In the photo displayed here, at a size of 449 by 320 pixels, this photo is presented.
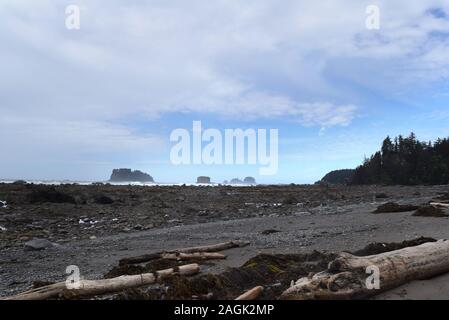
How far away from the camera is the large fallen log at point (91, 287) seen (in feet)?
21.1

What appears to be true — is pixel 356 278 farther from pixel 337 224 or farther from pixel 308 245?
pixel 337 224

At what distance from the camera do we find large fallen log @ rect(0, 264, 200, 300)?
21.1ft

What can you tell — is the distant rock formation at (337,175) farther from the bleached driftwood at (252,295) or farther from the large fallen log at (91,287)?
the bleached driftwood at (252,295)

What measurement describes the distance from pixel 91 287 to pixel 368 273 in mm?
4297

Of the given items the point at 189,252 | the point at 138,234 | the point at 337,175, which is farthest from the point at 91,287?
the point at 337,175

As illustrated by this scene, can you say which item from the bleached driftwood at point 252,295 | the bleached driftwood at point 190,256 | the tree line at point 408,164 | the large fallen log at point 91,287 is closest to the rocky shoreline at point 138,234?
the bleached driftwood at point 190,256

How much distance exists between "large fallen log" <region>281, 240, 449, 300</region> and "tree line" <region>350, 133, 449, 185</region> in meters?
76.0

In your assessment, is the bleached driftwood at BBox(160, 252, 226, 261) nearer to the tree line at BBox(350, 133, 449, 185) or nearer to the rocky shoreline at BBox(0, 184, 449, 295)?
the rocky shoreline at BBox(0, 184, 449, 295)

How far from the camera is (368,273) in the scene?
6.27m

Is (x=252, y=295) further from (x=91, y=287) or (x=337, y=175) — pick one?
(x=337, y=175)

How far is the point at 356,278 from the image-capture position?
6125 millimetres

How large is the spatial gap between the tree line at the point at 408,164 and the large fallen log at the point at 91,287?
78062mm

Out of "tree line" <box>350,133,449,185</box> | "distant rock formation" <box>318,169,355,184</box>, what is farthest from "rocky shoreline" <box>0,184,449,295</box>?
"distant rock formation" <box>318,169,355,184</box>
